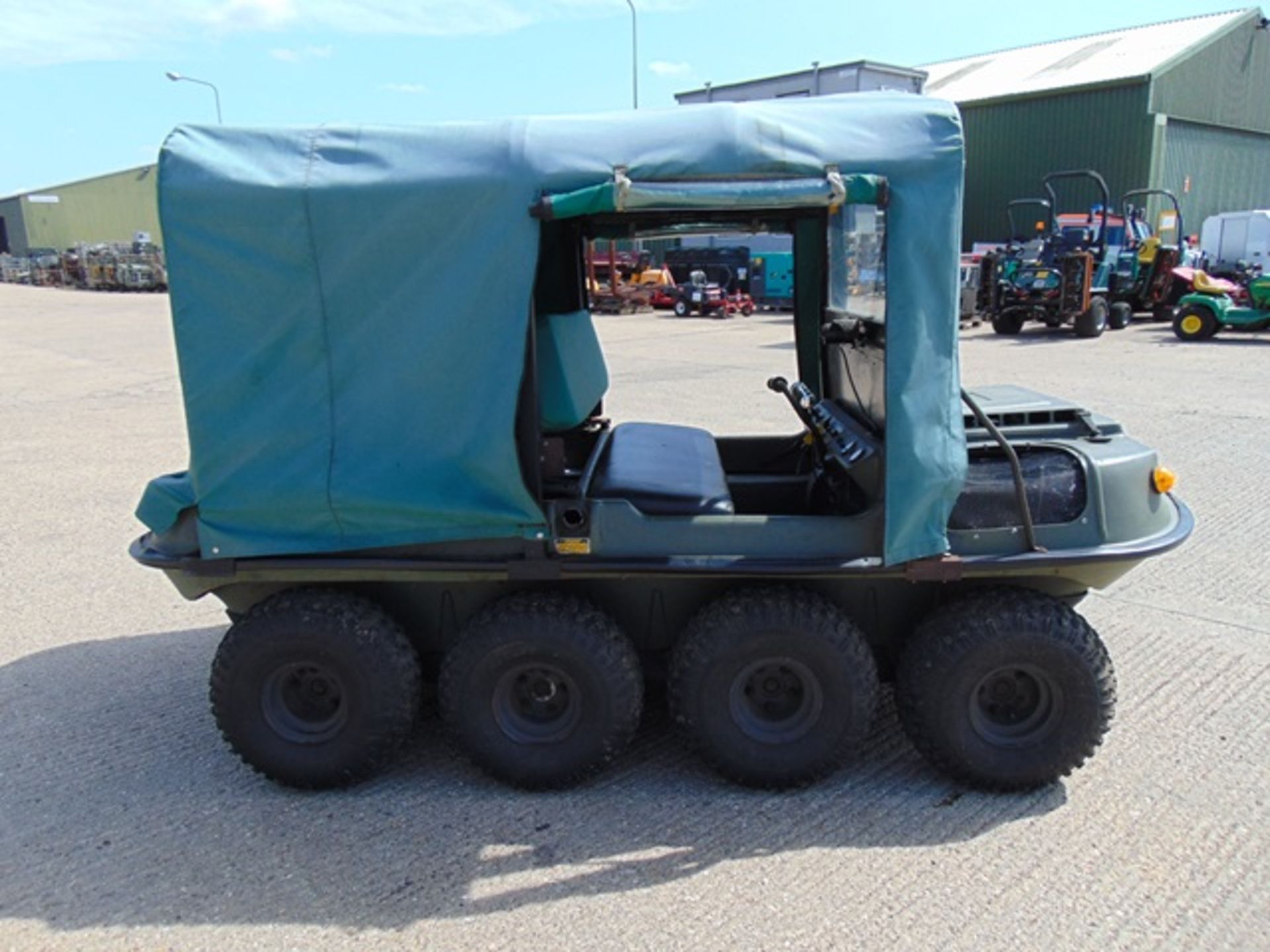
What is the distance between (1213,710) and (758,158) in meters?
2.90

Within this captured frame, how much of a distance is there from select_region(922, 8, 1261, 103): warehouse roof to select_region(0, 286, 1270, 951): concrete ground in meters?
26.9

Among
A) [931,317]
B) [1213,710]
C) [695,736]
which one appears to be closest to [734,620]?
[695,736]

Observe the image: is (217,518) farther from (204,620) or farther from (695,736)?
(204,620)

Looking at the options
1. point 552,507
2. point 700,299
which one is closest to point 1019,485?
point 552,507

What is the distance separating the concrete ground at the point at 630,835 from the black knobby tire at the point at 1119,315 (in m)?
15.7

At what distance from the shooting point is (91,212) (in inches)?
2638

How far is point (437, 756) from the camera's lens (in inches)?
142

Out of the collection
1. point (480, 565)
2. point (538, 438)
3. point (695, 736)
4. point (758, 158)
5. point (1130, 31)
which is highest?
point (1130, 31)

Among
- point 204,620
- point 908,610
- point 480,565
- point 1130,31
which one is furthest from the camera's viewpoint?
point 1130,31

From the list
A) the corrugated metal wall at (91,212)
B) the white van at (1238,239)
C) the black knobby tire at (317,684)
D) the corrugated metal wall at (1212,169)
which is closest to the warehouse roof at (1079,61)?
the corrugated metal wall at (1212,169)

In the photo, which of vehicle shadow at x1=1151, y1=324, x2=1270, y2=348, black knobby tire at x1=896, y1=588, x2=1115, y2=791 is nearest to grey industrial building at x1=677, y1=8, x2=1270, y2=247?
vehicle shadow at x1=1151, y1=324, x2=1270, y2=348

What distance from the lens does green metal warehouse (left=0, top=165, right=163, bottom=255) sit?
209 ft

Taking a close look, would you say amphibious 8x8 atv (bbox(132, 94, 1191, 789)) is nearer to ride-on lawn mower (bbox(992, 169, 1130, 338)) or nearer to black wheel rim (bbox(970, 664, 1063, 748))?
black wheel rim (bbox(970, 664, 1063, 748))

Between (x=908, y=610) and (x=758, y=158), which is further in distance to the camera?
(x=908, y=610)
